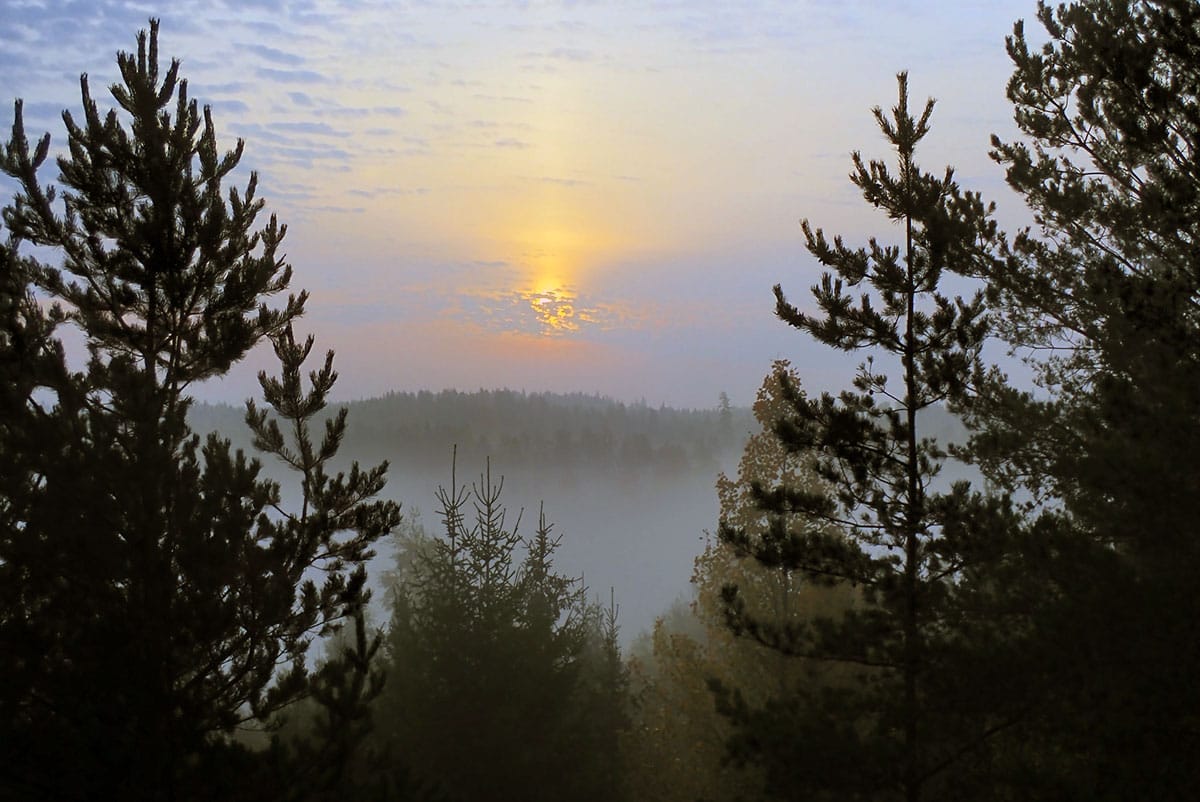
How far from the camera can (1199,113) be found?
8453 millimetres

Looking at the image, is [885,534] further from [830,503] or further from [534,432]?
[534,432]

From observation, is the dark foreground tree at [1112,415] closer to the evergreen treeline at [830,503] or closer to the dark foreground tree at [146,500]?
the evergreen treeline at [830,503]

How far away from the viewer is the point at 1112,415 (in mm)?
7484

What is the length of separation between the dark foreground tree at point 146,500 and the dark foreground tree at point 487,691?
7076 millimetres

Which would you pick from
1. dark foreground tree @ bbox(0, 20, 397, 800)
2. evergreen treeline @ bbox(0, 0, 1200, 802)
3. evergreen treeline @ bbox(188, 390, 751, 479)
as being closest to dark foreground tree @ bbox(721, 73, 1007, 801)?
evergreen treeline @ bbox(0, 0, 1200, 802)

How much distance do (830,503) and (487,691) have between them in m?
7.13

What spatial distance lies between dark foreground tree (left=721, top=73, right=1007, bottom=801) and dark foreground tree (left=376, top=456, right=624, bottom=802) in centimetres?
584

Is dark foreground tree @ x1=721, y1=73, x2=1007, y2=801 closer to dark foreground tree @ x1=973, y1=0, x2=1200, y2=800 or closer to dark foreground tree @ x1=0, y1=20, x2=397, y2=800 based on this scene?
dark foreground tree @ x1=973, y1=0, x2=1200, y2=800

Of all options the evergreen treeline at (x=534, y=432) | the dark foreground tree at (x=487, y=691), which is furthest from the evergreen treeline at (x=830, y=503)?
the evergreen treeline at (x=534, y=432)

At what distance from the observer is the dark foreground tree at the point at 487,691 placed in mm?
14438

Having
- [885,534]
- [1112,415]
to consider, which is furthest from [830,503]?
[1112,415]

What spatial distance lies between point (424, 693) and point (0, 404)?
31.3ft

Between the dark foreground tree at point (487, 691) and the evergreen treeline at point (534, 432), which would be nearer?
the dark foreground tree at point (487, 691)

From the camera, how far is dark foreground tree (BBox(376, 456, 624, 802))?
47.4ft
